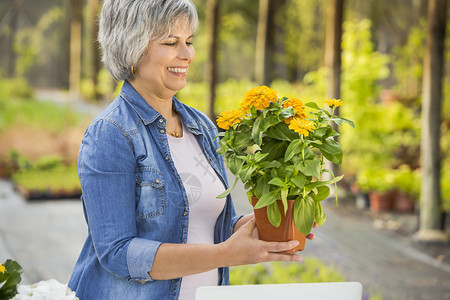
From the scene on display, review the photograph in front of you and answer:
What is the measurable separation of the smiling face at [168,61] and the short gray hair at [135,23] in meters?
0.02

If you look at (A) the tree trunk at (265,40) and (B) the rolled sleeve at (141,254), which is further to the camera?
(A) the tree trunk at (265,40)

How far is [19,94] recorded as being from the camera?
1770 centimetres

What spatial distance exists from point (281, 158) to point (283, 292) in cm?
32

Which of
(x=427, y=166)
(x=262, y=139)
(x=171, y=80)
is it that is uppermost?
(x=171, y=80)

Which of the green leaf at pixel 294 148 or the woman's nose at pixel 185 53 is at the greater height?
the woman's nose at pixel 185 53

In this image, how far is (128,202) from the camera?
1363 millimetres

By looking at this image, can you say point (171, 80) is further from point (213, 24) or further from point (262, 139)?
point (213, 24)

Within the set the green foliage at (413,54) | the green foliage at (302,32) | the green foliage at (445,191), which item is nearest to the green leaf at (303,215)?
the green foliage at (445,191)

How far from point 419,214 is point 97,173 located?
5631mm

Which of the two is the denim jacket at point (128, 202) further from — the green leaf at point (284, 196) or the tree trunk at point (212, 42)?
the tree trunk at point (212, 42)

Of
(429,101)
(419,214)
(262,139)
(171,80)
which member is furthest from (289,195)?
(419,214)

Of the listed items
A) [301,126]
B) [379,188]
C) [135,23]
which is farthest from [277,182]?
[379,188]

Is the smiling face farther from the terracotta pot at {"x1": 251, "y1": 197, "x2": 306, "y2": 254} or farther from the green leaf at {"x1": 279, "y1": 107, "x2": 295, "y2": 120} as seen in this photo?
the terracotta pot at {"x1": 251, "y1": 197, "x2": 306, "y2": 254}

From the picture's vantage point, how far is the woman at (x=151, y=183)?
1346 millimetres
